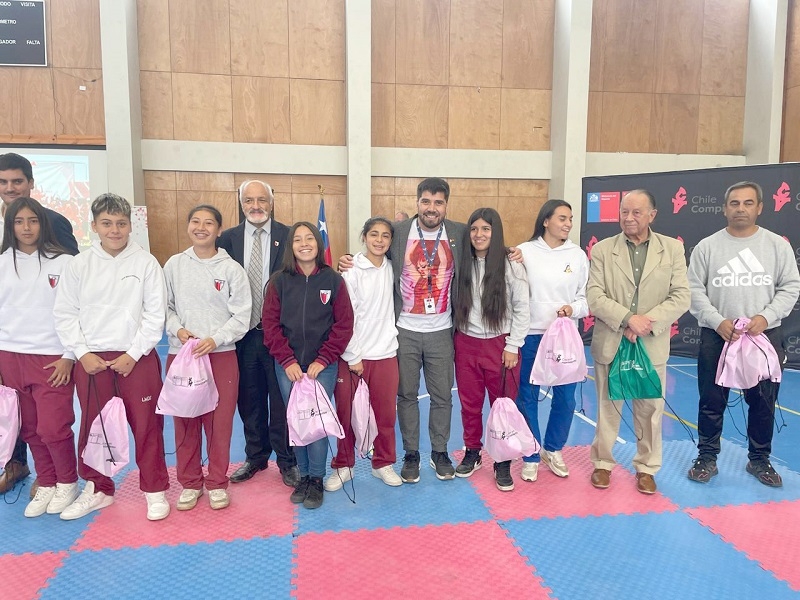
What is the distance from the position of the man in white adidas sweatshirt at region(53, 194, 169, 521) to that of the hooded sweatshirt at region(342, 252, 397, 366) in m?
1.14

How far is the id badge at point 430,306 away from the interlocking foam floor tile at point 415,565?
1.29m

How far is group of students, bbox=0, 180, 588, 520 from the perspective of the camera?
3064 mm

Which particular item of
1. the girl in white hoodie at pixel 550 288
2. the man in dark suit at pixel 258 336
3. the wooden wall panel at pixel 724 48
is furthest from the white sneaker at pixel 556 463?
the wooden wall panel at pixel 724 48

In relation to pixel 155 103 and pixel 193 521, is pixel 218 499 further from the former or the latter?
pixel 155 103

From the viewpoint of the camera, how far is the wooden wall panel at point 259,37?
941 centimetres

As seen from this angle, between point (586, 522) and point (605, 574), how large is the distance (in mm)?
503

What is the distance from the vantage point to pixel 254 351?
3.51 meters

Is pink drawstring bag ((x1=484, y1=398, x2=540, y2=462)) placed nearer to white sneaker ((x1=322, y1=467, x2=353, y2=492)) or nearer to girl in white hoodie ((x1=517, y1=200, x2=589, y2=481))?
girl in white hoodie ((x1=517, y1=200, x2=589, y2=481))

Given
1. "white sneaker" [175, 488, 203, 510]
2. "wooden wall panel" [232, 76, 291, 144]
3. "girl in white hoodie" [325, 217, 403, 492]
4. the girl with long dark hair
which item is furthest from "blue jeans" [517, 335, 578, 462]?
"wooden wall panel" [232, 76, 291, 144]

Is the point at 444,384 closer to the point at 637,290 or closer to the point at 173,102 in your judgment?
the point at 637,290

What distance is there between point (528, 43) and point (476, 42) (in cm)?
102

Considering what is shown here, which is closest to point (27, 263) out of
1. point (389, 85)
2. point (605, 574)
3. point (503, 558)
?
point (503, 558)

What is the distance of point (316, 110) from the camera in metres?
9.81

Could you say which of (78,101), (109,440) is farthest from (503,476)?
(78,101)
